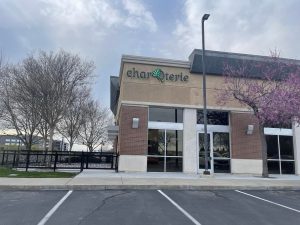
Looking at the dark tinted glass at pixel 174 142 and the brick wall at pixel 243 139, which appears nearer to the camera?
the dark tinted glass at pixel 174 142

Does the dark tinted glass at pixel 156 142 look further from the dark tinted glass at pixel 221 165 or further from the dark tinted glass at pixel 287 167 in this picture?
the dark tinted glass at pixel 287 167

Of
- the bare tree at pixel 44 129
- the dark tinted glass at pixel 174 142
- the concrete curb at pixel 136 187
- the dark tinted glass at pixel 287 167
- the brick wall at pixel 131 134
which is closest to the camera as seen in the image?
the concrete curb at pixel 136 187

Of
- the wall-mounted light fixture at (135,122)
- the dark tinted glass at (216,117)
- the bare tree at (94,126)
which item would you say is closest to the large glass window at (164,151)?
the wall-mounted light fixture at (135,122)

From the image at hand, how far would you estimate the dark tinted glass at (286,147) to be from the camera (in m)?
21.0

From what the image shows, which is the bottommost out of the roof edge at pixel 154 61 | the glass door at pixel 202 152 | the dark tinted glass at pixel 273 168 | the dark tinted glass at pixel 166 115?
the dark tinted glass at pixel 273 168

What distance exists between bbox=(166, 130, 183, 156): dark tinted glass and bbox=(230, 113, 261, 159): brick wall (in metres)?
3.26

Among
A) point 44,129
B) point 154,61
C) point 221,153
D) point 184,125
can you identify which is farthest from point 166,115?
point 44,129

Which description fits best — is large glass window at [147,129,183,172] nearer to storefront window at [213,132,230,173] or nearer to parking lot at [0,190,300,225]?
storefront window at [213,132,230,173]

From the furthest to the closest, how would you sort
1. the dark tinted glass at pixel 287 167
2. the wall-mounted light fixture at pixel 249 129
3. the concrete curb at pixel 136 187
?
the dark tinted glass at pixel 287 167, the wall-mounted light fixture at pixel 249 129, the concrete curb at pixel 136 187

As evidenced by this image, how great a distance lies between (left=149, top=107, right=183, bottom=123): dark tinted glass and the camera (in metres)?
19.9

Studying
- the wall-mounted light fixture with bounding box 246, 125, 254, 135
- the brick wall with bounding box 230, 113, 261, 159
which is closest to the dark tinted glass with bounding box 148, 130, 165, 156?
the brick wall with bounding box 230, 113, 261, 159

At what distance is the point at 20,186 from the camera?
38.9ft

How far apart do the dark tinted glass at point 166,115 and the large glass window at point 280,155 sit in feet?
19.4

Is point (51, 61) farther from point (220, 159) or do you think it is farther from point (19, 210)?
point (19, 210)
